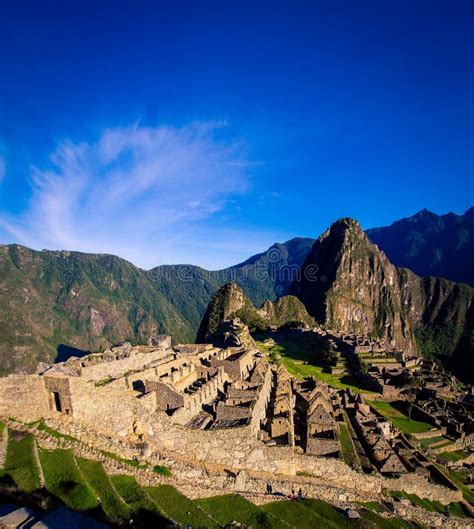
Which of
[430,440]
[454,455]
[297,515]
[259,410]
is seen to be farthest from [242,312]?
[297,515]

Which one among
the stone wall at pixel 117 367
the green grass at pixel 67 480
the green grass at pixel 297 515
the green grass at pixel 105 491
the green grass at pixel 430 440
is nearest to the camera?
the green grass at pixel 67 480

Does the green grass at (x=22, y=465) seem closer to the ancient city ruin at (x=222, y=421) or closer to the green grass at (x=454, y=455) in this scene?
the ancient city ruin at (x=222, y=421)

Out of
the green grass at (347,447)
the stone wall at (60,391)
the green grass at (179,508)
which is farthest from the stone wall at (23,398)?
the green grass at (347,447)

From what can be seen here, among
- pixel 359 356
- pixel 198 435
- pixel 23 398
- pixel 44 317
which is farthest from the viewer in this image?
pixel 44 317

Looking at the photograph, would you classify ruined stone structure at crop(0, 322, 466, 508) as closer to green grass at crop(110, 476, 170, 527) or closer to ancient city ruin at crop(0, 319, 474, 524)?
ancient city ruin at crop(0, 319, 474, 524)

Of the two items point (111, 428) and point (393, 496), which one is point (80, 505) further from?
point (393, 496)

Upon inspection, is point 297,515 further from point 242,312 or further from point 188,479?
point 242,312

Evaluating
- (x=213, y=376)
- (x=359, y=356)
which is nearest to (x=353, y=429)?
(x=213, y=376)

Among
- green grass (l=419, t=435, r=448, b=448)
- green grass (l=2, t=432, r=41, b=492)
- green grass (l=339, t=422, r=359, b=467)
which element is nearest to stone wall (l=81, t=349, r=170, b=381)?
green grass (l=2, t=432, r=41, b=492)
